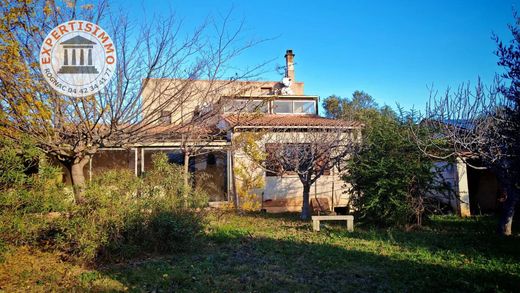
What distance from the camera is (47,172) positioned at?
5.73 meters

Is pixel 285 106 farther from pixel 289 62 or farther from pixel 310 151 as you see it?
pixel 310 151

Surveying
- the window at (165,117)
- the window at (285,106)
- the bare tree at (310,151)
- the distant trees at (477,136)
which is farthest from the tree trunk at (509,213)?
the window at (285,106)

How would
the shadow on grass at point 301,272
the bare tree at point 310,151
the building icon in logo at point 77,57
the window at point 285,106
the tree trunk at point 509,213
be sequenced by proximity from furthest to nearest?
1. the window at point 285,106
2. the bare tree at point 310,151
3. the tree trunk at point 509,213
4. the building icon in logo at point 77,57
5. the shadow on grass at point 301,272

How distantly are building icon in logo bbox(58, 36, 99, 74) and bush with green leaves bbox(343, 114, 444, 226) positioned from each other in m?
7.01

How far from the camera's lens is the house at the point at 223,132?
6809 mm

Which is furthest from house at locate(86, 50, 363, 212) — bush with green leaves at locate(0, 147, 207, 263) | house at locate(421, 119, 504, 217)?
house at locate(421, 119, 504, 217)

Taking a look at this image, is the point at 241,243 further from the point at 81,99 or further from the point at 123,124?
the point at 81,99

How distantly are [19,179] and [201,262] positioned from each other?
3.05m

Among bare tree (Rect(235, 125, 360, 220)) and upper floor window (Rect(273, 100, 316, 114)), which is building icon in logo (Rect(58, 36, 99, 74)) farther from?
upper floor window (Rect(273, 100, 316, 114))

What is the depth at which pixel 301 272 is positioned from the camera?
5438 mm

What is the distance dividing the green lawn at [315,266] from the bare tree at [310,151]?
273 cm

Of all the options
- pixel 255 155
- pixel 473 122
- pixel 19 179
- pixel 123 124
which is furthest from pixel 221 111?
pixel 473 122

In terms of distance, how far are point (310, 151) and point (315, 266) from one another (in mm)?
5336

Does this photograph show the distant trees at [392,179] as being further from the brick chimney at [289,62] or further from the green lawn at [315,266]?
Answer: the brick chimney at [289,62]
